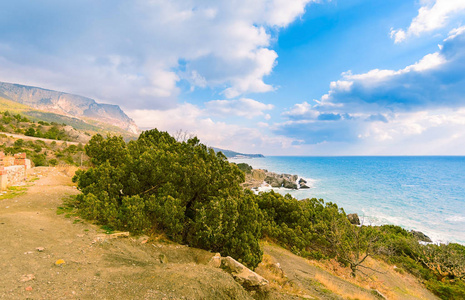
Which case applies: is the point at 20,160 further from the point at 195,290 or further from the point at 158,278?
the point at 195,290

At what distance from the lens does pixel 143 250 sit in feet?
25.0

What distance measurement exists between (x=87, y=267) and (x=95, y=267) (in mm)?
182

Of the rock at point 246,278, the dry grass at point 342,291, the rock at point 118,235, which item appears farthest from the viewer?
the dry grass at point 342,291

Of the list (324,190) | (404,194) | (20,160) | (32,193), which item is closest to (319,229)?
(32,193)

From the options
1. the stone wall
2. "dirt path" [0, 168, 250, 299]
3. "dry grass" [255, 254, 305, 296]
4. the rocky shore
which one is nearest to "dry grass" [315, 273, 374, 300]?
"dry grass" [255, 254, 305, 296]

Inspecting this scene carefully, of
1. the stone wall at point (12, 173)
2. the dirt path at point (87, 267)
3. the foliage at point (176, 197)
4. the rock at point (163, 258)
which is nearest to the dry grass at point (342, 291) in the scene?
the foliage at point (176, 197)

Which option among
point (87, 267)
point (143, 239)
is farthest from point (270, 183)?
point (87, 267)

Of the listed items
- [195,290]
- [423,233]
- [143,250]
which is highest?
[195,290]

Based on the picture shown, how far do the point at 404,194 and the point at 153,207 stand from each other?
63.9 metres

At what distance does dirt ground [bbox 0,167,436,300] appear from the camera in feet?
14.8

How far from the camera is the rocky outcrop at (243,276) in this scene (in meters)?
6.50

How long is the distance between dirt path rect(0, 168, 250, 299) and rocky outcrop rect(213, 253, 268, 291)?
2.45ft

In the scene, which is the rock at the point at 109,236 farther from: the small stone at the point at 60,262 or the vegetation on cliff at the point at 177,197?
the small stone at the point at 60,262

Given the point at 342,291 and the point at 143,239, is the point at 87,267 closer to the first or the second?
the point at 143,239
